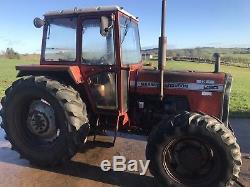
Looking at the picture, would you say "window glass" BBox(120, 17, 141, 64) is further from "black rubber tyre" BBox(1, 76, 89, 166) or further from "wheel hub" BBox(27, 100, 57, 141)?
"wheel hub" BBox(27, 100, 57, 141)

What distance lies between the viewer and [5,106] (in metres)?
5.67

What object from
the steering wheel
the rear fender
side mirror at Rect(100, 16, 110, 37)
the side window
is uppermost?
side mirror at Rect(100, 16, 110, 37)

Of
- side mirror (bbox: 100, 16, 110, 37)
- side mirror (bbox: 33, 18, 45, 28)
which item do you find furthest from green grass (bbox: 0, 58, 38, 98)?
side mirror (bbox: 100, 16, 110, 37)

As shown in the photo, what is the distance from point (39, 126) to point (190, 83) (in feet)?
8.43

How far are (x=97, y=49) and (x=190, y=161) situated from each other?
7.50 ft

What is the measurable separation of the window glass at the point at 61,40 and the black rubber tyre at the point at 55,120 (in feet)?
1.94

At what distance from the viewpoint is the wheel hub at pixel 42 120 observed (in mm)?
5543

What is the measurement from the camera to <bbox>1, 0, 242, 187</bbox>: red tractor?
5234mm

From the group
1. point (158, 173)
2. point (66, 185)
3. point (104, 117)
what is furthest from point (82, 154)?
point (158, 173)

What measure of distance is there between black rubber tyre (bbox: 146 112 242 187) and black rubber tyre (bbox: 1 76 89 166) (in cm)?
123

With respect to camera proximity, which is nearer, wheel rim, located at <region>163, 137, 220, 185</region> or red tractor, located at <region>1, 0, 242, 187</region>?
wheel rim, located at <region>163, 137, 220, 185</region>

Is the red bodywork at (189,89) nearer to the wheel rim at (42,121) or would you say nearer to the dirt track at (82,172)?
the dirt track at (82,172)

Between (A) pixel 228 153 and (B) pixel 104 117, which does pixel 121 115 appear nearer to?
(B) pixel 104 117

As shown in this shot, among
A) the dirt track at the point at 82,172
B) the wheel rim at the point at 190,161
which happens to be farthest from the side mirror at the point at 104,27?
the dirt track at the point at 82,172
